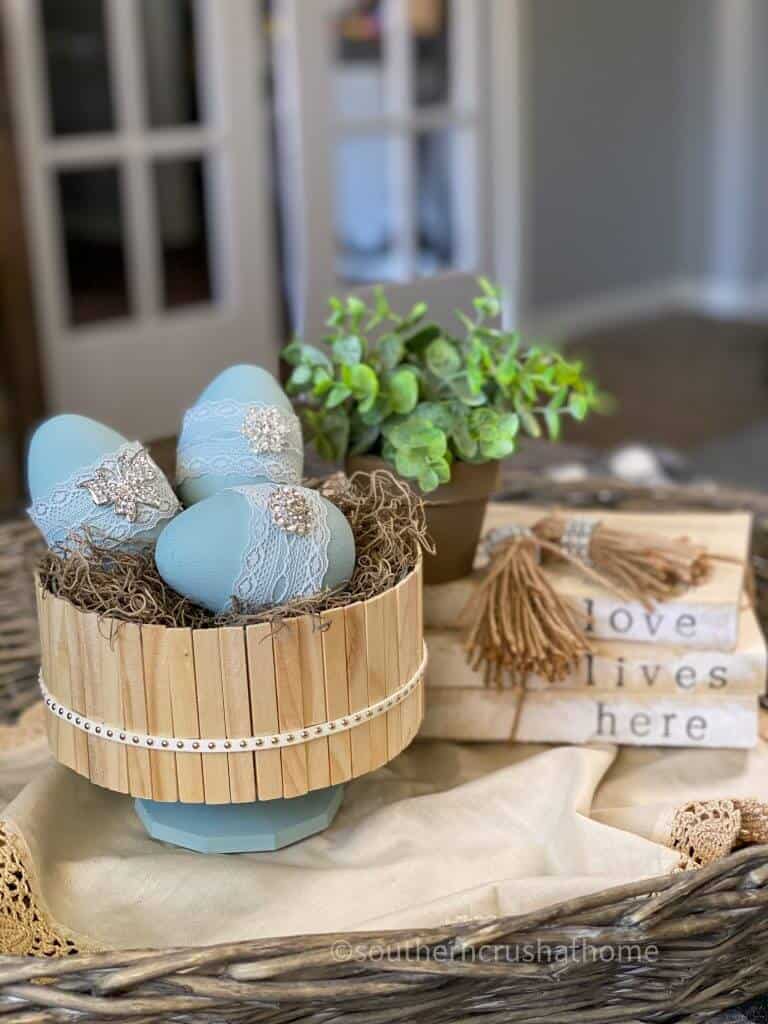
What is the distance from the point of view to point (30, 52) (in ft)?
8.43

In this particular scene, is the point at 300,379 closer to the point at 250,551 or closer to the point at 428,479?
the point at 428,479

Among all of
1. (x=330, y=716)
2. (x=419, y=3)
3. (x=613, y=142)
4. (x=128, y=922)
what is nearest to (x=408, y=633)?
(x=330, y=716)

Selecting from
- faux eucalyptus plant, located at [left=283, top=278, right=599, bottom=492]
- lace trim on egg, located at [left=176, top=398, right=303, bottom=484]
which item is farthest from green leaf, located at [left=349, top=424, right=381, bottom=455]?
lace trim on egg, located at [left=176, top=398, right=303, bottom=484]

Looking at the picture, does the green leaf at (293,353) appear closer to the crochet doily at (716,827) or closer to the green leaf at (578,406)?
the green leaf at (578,406)

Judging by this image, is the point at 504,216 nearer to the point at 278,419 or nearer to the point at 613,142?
the point at 613,142

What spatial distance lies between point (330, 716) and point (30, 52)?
7.51ft

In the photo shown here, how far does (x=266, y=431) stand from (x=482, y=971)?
1.04ft

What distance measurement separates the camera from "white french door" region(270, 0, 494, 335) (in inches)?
120

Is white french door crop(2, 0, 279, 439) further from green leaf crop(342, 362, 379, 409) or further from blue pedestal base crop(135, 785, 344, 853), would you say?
blue pedestal base crop(135, 785, 344, 853)

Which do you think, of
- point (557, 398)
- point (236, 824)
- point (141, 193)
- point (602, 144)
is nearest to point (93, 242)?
point (141, 193)

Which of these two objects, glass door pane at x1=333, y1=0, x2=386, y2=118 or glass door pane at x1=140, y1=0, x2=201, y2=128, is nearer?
glass door pane at x1=140, y1=0, x2=201, y2=128

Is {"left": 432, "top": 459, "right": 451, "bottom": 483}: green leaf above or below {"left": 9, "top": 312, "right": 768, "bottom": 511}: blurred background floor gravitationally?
above

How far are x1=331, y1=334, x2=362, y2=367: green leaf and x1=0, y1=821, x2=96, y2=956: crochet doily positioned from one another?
357mm

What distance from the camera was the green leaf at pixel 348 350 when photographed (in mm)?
822
